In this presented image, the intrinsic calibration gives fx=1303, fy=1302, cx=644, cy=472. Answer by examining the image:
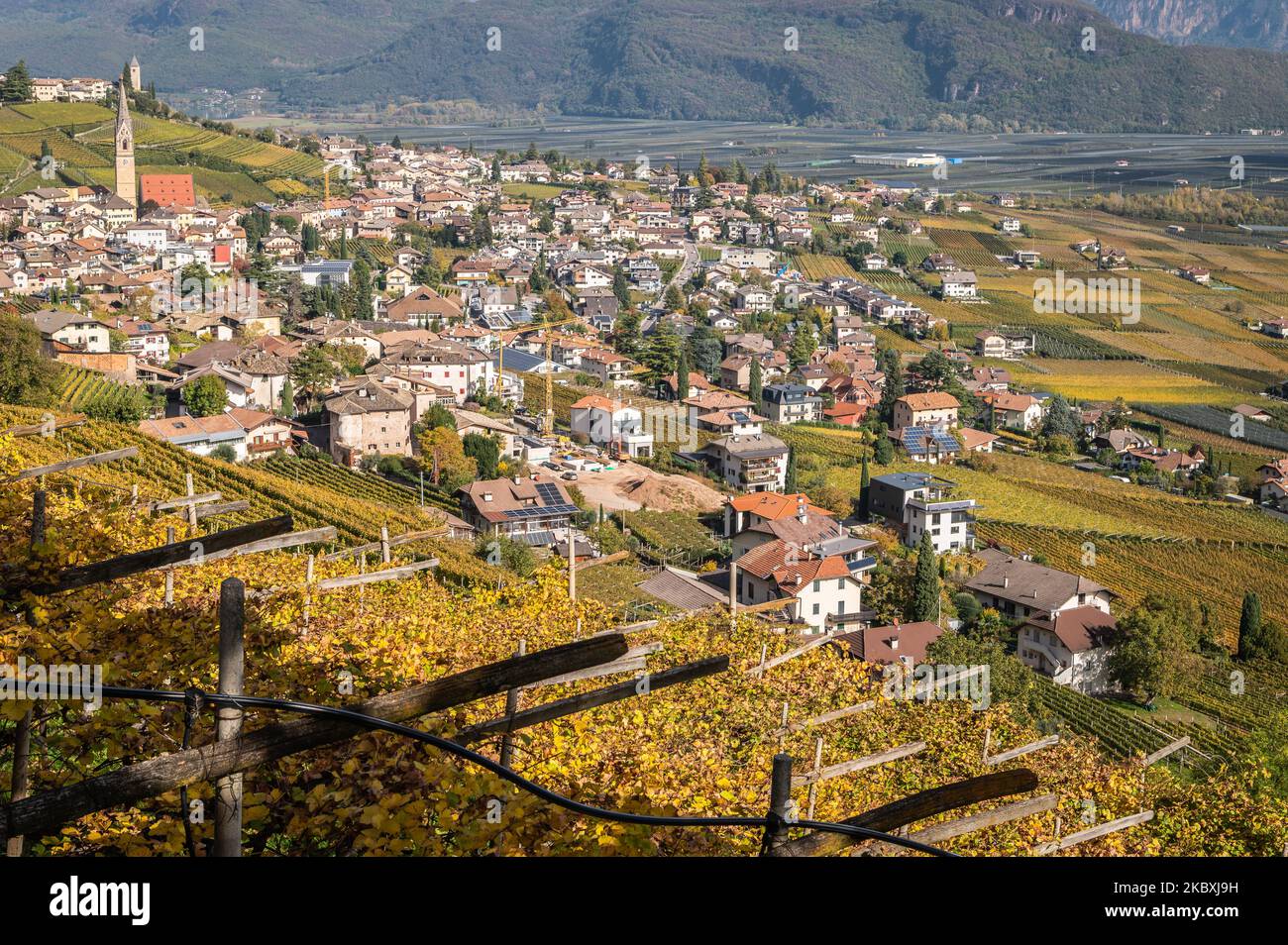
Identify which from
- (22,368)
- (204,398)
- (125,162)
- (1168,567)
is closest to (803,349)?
(1168,567)

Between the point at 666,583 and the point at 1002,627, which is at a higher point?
the point at 666,583

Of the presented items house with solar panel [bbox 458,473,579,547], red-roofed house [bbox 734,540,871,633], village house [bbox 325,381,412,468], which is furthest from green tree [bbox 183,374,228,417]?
red-roofed house [bbox 734,540,871,633]

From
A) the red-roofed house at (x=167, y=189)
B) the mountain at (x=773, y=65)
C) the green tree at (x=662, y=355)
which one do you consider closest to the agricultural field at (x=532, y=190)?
the red-roofed house at (x=167, y=189)

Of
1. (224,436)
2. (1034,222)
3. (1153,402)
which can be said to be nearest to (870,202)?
(1034,222)

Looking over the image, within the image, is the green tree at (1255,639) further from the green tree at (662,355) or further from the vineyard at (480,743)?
the green tree at (662,355)

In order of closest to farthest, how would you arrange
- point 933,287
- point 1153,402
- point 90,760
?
point 90,760 → point 1153,402 → point 933,287
